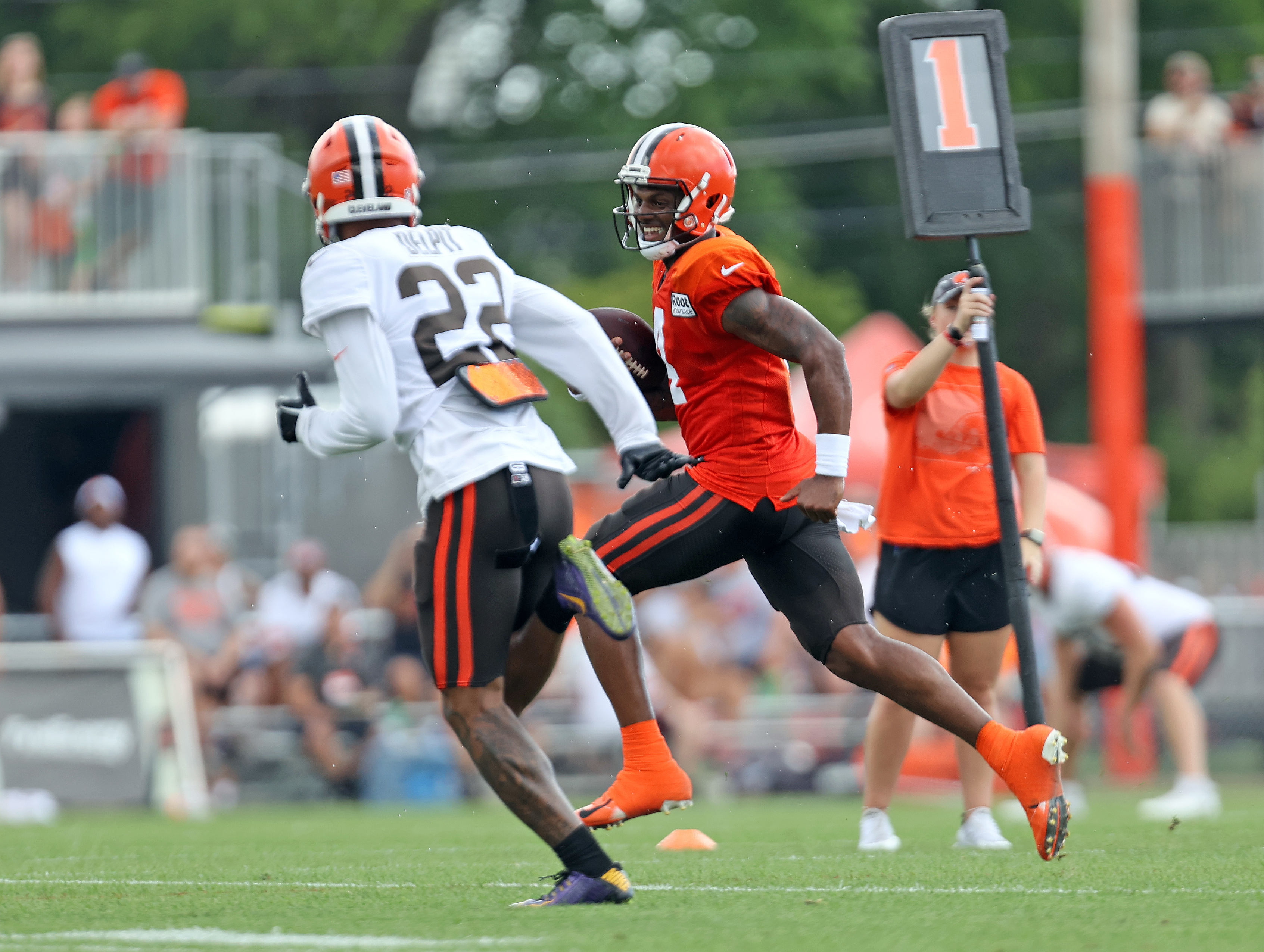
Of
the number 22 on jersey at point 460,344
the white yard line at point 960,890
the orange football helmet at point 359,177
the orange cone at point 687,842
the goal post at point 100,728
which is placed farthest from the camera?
the goal post at point 100,728

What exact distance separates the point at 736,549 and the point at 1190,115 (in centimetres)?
1222

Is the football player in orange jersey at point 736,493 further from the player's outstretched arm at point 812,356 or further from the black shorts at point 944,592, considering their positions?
the black shorts at point 944,592

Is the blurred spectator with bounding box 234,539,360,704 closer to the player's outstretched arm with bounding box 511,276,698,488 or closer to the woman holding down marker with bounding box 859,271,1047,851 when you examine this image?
the woman holding down marker with bounding box 859,271,1047,851

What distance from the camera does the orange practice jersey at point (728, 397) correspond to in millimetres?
6074

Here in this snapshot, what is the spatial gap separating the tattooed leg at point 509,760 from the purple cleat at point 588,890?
0.38 ft

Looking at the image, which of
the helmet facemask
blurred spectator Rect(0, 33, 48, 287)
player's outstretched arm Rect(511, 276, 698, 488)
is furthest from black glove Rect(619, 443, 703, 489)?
blurred spectator Rect(0, 33, 48, 287)

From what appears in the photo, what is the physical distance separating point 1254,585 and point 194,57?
1421 cm

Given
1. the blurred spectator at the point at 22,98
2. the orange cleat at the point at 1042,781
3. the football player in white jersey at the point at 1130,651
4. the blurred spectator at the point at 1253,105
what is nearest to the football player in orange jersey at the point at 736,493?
the orange cleat at the point at 1042,781

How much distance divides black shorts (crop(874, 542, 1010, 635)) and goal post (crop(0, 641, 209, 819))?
580cm

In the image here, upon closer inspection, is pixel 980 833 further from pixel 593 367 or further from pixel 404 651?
pixel 404 651

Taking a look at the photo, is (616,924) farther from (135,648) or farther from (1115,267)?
(1115,267)

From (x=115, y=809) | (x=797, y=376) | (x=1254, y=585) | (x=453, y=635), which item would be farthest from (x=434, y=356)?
(x=1254, y=585)

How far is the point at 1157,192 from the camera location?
57.5 feet

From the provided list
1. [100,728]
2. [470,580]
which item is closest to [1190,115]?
[100,728]
